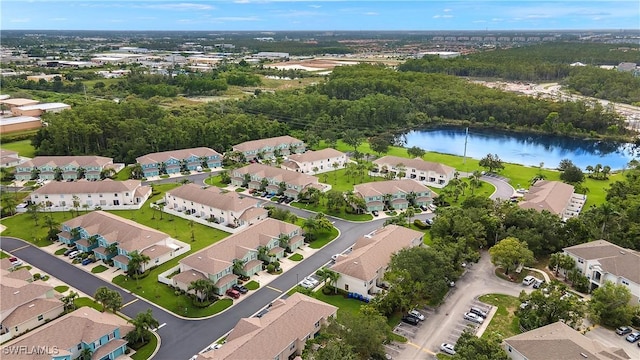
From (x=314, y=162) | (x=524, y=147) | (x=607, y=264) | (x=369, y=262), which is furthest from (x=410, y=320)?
(x=524, y=147)

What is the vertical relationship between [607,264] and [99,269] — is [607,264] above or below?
above

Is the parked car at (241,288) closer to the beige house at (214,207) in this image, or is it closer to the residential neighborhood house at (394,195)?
the beige house at (214,207)

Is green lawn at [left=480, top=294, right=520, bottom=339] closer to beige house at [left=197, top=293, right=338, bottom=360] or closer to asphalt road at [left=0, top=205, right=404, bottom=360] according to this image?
beige house at [left=197, top=293, right=338, bottom=360]

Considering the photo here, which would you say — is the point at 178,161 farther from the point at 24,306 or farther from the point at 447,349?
the point at 447,349

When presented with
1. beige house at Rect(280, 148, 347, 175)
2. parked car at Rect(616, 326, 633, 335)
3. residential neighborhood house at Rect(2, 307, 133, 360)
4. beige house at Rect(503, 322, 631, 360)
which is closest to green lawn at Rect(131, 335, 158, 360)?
residential neighborhood house at Rect(2, 307, 133, 360)


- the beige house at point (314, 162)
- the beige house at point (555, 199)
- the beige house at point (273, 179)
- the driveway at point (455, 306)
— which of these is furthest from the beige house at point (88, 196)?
the beige house at point (555, 199)

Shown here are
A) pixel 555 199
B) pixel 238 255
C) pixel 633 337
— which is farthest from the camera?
pixel 555 199
